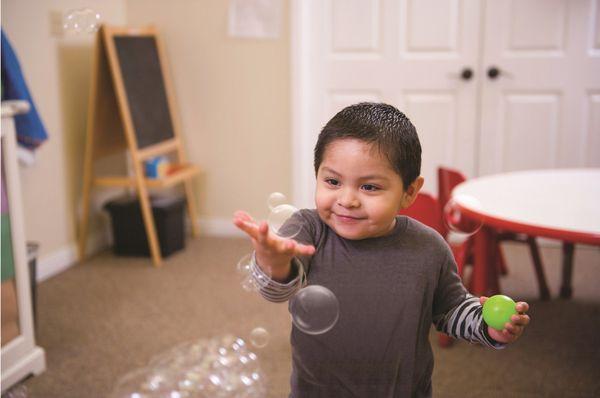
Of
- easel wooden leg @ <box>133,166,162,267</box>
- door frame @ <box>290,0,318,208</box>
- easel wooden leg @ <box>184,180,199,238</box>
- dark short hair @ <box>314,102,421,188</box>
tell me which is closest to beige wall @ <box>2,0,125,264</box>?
easel wooden leg @ <box>133,166,162,267</box>

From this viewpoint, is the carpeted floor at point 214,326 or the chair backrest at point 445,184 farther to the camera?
the chair backrest at point 445,184

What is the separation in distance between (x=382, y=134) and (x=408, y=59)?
2665mm

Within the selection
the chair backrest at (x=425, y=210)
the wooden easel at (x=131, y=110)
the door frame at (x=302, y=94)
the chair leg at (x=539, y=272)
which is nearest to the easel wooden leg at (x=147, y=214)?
the wooden easel at (x=131, y=110)

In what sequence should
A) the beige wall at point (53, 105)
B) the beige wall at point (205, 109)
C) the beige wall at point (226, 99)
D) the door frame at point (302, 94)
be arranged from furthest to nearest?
1. the beige wall at point (226, 99)
2. the door frame at point (302, 94)
3. the beige wall at point (205, 109)
4. the beige wall at point (53, 105)

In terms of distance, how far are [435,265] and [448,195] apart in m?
1.61

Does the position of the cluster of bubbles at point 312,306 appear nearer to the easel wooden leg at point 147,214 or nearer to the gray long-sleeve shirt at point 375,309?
the gray long-sleeve shirt at point 375,309

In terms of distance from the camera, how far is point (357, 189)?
89 cm

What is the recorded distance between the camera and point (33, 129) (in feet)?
9.20

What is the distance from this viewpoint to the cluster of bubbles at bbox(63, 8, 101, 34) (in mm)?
1422

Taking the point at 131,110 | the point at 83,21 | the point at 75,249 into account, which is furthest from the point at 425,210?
the point at 75,249

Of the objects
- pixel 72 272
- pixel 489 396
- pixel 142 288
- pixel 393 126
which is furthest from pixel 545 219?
pixel 72 272

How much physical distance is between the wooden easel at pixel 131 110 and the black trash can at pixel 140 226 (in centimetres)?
5

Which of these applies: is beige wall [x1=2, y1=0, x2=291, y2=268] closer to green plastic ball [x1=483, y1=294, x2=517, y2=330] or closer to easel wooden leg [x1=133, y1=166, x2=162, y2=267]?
easel wooden leg [x1=133, y1=166, x2=162, y2=267]

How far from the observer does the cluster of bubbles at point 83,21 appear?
4.66 ft
